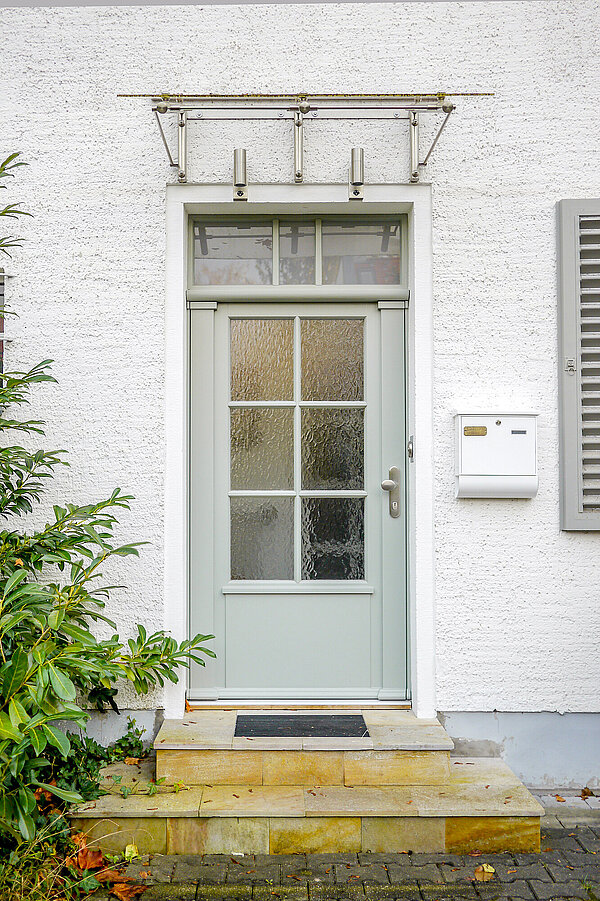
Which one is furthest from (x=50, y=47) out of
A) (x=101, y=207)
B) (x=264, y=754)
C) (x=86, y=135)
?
(x=264, y=754)

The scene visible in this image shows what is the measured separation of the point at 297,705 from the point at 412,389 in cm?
163

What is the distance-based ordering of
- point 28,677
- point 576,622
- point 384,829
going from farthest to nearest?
point 576,622 < point 384,829 < point 28,677

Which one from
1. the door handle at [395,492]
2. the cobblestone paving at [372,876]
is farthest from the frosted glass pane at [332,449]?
the cobblestone paving at [372,876]

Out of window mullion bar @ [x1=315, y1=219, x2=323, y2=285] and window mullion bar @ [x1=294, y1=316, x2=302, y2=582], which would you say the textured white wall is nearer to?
window mullion bar @ [x1=315, y1=219, x2=323, y2=285]

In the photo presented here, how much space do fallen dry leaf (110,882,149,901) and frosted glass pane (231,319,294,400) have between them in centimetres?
214

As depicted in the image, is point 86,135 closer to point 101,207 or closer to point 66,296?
point 101,207

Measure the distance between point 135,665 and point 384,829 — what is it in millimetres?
1236

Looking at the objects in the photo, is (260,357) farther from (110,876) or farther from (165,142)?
(110,876)

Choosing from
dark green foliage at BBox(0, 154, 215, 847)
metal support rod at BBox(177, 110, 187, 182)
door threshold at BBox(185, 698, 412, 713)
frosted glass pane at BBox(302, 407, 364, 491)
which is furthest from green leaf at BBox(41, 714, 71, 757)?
metal support rod at BBox(177, 110, 187, 182)

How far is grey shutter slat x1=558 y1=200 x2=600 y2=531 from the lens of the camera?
3451 millimetres

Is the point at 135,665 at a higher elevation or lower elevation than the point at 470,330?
lower

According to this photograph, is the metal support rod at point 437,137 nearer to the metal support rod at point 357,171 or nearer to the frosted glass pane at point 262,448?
the metal support rod at point 357,171

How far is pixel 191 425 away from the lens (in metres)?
3.67

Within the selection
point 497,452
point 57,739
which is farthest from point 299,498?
point 57,739
